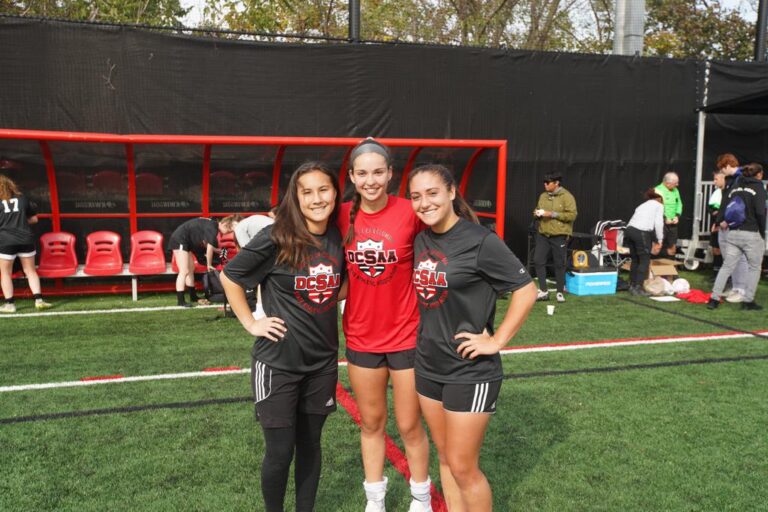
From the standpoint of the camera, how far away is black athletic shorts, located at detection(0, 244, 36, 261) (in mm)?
7930

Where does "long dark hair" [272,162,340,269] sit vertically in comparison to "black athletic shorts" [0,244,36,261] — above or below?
above

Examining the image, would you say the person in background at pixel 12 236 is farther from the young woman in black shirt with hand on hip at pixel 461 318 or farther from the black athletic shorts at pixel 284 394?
the young woman in black shirt with hand on hip at pixel 461 318

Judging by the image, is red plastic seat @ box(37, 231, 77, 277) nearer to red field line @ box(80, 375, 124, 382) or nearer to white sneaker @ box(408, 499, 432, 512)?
red field line @ box(80, 375, 124, 382)

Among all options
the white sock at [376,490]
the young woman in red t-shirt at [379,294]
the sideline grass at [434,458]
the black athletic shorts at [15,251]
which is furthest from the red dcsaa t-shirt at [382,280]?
the black athletic shorts at [15,251]

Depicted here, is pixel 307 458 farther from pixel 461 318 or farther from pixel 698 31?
pixel 698 31

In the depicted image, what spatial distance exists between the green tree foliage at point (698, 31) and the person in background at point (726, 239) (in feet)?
54.0

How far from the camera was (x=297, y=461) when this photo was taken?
9.52 feet

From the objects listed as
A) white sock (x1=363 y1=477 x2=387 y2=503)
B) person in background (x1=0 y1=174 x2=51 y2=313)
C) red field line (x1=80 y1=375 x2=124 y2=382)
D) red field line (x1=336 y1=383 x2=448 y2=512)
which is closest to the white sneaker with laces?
white sock (x1=363 y1=477 x2=387 y2=503)

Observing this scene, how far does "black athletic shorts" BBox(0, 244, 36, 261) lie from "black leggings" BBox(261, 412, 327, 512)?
6.60 metres

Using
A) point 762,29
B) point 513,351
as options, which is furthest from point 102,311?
point 762,29

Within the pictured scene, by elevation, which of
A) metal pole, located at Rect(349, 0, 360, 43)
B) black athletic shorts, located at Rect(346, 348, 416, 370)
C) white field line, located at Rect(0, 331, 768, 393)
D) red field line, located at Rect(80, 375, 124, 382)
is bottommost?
red field line, located at Rect(80, 375, 124, 382)

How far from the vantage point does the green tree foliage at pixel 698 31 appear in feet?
77.5

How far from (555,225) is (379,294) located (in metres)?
6.53

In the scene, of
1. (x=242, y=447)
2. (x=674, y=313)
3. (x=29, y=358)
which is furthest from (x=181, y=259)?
(x=674, y=313)
